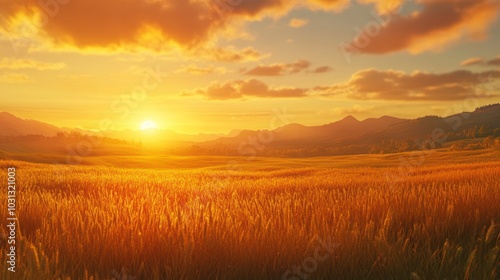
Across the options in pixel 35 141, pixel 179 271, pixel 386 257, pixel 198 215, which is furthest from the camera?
pixel 35 141

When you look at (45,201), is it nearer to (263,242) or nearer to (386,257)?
(263,242)

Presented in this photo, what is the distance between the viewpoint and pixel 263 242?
297cm

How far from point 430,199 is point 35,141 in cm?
13274

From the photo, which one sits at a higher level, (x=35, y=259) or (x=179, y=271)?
(x=35, y=259)

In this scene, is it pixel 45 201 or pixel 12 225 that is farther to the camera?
pixel 45 201

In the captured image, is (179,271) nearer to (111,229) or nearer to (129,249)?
(129,249)

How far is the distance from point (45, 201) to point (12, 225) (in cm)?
135

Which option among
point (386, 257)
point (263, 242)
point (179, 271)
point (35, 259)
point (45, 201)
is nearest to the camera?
point (35, 259)

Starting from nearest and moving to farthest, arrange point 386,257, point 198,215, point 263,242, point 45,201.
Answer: point 386,257
point 263,242
point 198,215
point 45,201

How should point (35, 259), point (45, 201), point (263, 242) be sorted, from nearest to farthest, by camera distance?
point (35, 259) → point (263, 242) → point (45, 201)

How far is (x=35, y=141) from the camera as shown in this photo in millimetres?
121750

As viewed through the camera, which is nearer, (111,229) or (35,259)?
(35,259)

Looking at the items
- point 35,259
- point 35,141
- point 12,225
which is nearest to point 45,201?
point 12,225

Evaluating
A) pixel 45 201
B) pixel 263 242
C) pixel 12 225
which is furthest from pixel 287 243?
pixel 45 201
